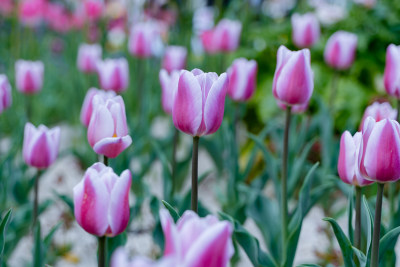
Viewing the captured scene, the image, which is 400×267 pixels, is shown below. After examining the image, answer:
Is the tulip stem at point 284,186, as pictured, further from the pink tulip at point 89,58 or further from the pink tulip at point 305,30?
the pink tulip at point 89,58

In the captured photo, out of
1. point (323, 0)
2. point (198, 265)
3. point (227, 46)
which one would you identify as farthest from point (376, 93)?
point (198, 265)

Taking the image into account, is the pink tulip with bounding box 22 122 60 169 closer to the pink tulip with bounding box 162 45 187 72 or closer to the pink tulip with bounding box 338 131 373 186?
the pink tulip with bounding box 338 131 373 186

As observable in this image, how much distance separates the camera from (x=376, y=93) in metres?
3.28

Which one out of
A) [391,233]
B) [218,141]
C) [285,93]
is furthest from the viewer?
[218,141]

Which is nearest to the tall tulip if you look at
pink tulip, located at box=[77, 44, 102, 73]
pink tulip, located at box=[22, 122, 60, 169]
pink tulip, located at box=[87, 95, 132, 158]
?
pink tulip, located at box=[87, 95, 132, 158]

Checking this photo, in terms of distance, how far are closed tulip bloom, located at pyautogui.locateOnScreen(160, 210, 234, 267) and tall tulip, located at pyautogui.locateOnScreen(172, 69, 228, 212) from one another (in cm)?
36

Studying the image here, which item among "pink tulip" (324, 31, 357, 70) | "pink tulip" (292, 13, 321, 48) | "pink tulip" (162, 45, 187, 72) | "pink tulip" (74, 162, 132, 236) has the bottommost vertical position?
"pink tulip" (74, 162, 132, 236)

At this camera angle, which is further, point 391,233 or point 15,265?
point 15,265

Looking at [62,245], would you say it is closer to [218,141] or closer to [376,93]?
[218,141]

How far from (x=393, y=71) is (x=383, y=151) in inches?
18.6

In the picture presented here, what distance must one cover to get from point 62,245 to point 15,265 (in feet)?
0.62

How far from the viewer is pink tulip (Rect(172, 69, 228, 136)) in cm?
94

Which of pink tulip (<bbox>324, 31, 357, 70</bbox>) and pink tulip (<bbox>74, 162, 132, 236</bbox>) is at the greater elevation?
pink tulip (<bbox>324, 31, 357, 70</bbox>)

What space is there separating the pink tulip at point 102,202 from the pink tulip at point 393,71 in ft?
2.49
